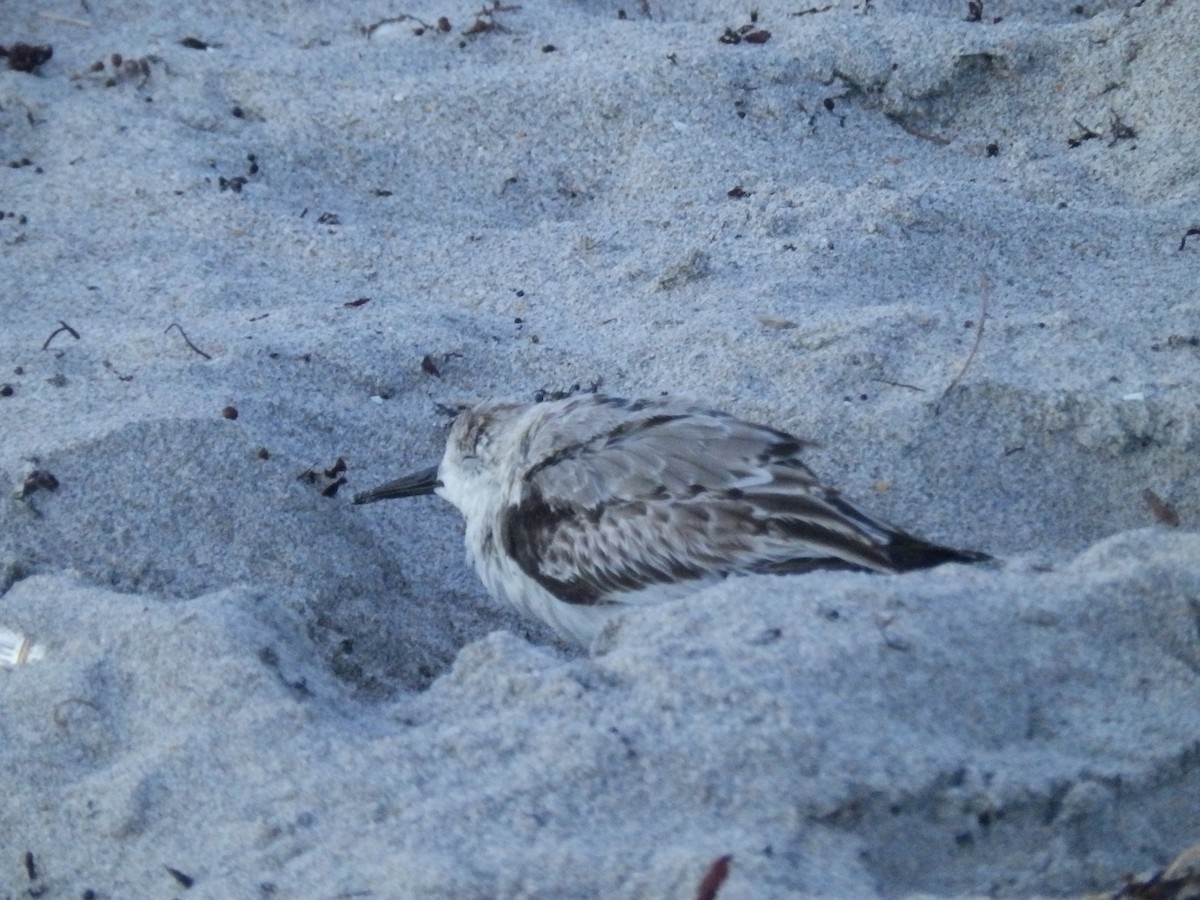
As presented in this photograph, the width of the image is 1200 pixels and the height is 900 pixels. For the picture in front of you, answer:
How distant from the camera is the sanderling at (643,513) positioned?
3.74 metres

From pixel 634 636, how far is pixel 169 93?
4.06 meters

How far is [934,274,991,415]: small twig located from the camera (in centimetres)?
436

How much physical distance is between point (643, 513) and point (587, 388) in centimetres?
100

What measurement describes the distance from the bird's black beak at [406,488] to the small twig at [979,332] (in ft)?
4.96

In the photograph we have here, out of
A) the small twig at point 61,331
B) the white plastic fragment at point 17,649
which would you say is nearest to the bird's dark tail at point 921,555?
the white plastic fragment at point 17,649

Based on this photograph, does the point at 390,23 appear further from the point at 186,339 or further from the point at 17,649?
the point at 17,649

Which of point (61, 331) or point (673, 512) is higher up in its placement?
point (673, 512)

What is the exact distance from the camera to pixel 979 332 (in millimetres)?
4551

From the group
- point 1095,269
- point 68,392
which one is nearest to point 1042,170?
point 1095,269

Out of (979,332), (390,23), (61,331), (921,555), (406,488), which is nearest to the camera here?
(921,555)

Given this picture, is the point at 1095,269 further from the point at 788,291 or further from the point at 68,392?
the point at 68,392

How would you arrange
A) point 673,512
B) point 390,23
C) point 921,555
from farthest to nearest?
point 390,23
point 673,512
point 921,555

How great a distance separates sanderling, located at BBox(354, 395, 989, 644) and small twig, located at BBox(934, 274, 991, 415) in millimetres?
670

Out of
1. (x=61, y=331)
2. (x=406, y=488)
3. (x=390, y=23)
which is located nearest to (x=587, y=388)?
(x=406, y=488)
